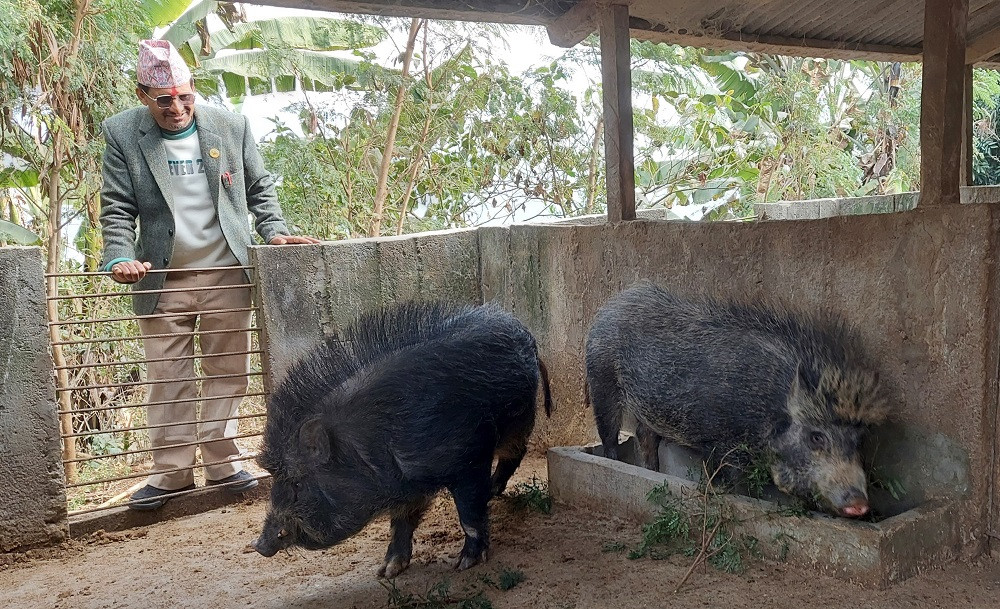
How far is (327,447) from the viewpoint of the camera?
3232 mm

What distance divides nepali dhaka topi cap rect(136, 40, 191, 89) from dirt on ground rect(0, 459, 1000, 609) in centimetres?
251

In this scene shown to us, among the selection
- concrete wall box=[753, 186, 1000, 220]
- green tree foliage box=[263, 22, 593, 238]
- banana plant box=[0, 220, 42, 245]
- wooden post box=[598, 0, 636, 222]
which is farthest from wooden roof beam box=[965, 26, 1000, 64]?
banana plant box=[0, 220, 42, 245]

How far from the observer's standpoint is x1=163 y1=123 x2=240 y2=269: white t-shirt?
4.44m

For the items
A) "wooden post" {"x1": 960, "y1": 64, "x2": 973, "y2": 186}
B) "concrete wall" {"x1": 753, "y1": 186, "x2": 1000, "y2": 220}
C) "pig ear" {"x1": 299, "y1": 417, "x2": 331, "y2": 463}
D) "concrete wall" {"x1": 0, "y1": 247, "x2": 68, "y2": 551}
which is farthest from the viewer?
"concrete wall" {"x1": 753, "y1": 186, "x2": 1000, "y2": 220}

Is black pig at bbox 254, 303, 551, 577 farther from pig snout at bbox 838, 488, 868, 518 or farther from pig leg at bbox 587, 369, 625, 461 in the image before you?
pig snout at bbox 838, 488, 868, 518

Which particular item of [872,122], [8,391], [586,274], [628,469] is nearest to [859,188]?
[872,122]

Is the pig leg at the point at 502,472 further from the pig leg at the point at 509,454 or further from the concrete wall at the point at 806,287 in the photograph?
the concrete wall at the point at 806,287

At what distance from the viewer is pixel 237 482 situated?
479 centimetres

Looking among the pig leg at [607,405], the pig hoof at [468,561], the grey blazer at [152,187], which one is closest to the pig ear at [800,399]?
the pig leg at [607,405]

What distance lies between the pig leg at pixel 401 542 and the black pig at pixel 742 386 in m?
1.25

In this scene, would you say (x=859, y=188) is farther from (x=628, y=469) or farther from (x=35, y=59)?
(x=35, y=59)

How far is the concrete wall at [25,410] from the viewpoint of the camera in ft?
13.0

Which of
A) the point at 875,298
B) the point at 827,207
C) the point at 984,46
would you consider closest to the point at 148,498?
the point at 875,298

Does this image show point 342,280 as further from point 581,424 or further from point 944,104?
point 944,104
